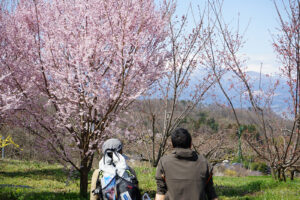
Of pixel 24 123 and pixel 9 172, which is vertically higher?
pixel 24 123

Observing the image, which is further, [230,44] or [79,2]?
[230,44]

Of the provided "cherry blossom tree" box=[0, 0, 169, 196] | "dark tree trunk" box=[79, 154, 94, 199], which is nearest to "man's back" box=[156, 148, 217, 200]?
"cherry blossom tree" box=[0, 0, 169, 196]

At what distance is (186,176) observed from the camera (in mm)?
2646

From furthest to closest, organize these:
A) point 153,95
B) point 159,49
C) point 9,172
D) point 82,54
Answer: point 9,172, point 153,95, point 159,49, point 82,54

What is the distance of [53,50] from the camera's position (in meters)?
6.84

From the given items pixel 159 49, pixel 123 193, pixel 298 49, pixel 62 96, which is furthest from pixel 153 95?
pixel 123 193

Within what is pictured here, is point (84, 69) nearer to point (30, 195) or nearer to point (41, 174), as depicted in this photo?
point (30, 195)

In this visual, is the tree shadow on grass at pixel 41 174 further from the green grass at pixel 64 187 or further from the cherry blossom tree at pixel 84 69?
the cherry blossom tree at pixel 84 69

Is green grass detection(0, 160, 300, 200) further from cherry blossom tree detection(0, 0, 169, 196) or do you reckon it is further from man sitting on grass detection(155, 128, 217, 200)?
A: man sitting on grass detection(155, 128, 217, 200)

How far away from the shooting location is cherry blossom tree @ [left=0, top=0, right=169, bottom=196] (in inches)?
244

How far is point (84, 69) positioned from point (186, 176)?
4.23m

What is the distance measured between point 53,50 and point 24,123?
76.7 inches

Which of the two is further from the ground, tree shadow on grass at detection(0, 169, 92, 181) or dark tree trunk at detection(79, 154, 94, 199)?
dark tree trunk at detection(79, 154, 94, 199)

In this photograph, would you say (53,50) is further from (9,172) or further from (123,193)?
(9,172)
